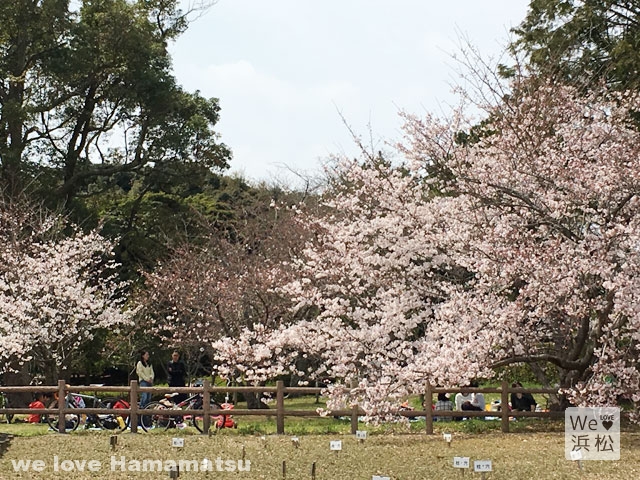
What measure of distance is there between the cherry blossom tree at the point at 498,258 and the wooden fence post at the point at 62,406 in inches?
132

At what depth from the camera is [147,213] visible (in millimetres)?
28609

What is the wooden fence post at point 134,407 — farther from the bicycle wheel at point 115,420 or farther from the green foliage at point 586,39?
the green foliage at point 586,39

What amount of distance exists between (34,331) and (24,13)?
31.0 feet

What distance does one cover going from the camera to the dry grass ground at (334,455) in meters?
8.87

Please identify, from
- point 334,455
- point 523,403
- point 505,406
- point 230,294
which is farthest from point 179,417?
point 523,403

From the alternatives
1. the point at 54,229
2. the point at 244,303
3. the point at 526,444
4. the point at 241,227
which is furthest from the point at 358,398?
the point at 241,227

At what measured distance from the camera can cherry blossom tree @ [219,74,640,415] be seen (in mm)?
10492

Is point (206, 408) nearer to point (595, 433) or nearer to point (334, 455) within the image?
point (334, 455)

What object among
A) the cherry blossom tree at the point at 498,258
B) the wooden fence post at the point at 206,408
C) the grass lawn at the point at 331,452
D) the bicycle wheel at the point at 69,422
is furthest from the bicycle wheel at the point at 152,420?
the cherry blossom tree at the point at 498,258

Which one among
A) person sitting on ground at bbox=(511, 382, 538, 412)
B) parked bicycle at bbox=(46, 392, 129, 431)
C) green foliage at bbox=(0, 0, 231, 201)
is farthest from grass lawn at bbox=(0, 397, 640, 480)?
green foliage at bbox=(0, 0, 231, 201)

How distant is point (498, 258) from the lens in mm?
10828

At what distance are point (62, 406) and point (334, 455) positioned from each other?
18.8 ft

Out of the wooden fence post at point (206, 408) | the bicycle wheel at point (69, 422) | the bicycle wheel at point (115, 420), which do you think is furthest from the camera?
the bicycle wheel at point (115, 420)

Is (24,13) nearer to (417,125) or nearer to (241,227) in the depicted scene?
(241,227)
